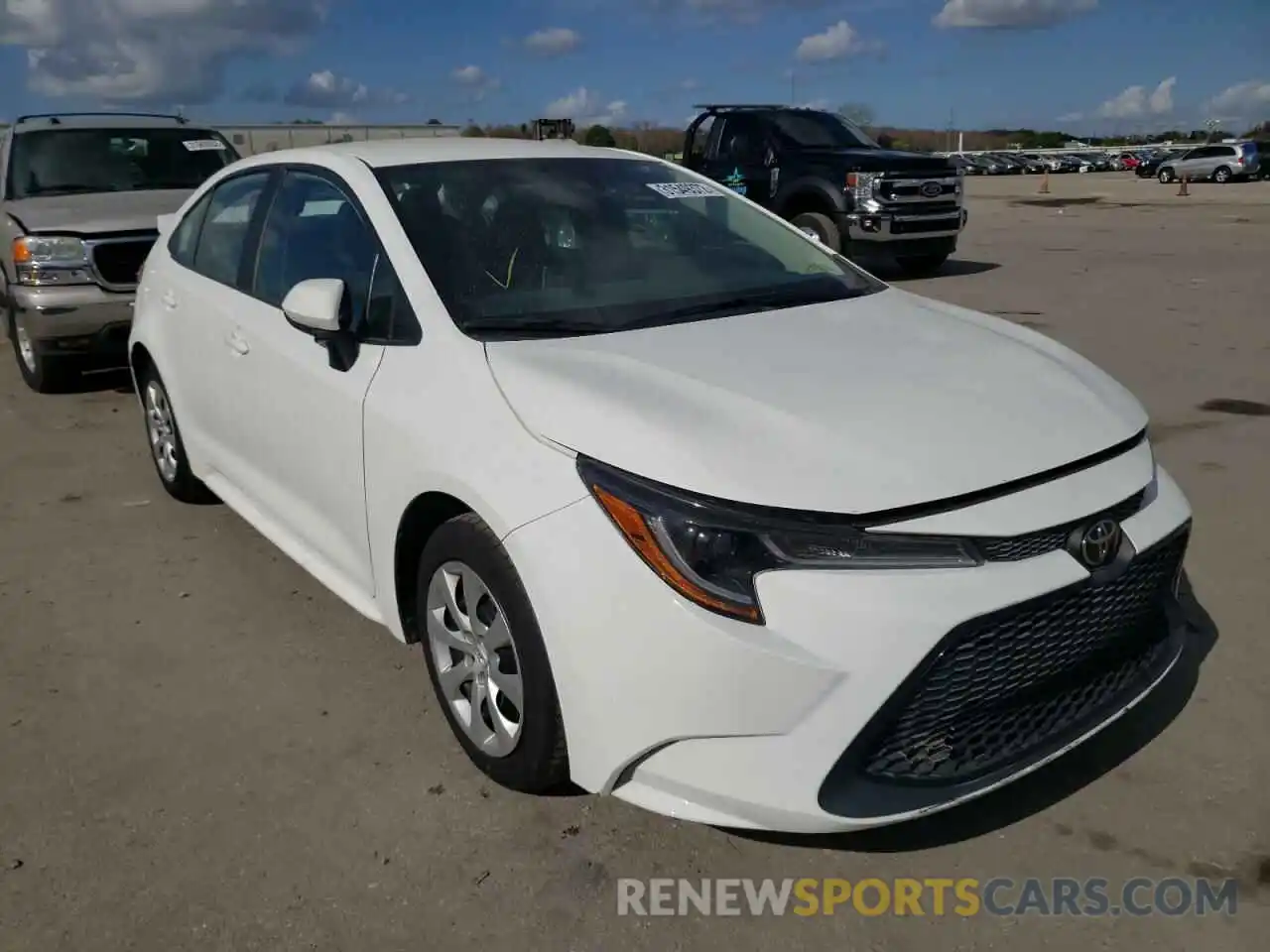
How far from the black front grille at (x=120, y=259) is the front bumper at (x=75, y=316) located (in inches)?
4.4

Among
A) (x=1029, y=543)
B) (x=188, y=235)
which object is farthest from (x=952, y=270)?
(x=1029, y=543)

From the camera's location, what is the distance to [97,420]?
278 inches

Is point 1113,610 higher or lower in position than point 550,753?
higher

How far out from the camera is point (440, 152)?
3828 mm

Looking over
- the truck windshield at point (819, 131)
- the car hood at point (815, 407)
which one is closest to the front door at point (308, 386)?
the car hood at point (815, 407)

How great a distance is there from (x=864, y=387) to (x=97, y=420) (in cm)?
599

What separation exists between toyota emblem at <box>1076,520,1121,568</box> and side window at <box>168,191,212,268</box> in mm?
3890

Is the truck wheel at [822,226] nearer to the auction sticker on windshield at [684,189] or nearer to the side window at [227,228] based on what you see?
the auction sticker on windshield at [684,189]

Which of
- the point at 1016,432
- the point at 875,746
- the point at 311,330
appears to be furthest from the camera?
the point at 311,330

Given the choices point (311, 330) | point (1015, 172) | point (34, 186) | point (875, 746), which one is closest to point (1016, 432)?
point (875, 746)

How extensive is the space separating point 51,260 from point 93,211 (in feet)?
1.80

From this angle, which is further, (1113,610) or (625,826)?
(625,826)

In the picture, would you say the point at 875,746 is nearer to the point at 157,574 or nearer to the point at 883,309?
the point at 883,309

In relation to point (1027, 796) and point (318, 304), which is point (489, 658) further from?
point (1027, 796)
